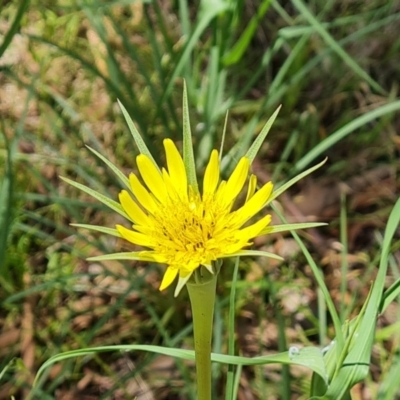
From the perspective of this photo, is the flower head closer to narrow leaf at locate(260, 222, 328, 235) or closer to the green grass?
narrow leaf at locate(260, 222, 328, 235)

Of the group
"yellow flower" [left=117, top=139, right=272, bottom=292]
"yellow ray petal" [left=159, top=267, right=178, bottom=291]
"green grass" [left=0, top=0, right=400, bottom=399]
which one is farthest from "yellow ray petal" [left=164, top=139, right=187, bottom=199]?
"green grass" [left=0, top=0, right=400, bottom=399]

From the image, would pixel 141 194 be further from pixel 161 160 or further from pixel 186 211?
pixel 161 160

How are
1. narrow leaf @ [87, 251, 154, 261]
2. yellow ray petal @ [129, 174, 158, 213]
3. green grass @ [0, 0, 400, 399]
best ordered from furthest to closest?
green grass @ [0, 0, 400, 399] < yellow ray petal @ [129, 174, 158, 213] < narrow leaf @ [87, 251, 154, 261]

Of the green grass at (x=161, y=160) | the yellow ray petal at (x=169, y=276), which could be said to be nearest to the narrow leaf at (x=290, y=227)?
the yellow ray petal at (x=169, y=276)

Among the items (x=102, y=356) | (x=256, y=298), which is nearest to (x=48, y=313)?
(x=102, y=356)

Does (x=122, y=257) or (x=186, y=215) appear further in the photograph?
(x=186, y=215)

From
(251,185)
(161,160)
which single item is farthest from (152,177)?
(161,160)

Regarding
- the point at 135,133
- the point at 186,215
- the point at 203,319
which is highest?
the point at 135,133
